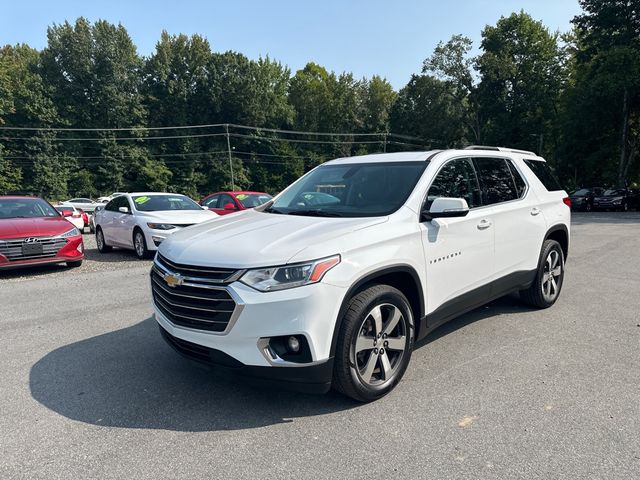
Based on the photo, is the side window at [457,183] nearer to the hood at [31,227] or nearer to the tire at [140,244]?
the hood at [31,227]

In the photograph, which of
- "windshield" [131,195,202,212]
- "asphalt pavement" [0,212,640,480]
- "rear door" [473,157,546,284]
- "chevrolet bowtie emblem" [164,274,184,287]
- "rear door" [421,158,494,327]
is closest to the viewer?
"asphalt pavement" [0,212,640,480]

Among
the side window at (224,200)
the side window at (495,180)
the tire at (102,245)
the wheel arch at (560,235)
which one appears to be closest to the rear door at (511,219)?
the side window at (495,180)

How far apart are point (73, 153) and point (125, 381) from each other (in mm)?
58065

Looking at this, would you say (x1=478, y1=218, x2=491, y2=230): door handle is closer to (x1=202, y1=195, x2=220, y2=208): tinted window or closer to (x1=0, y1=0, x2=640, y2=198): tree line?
(x1=202, y1=195, x2=220, y2=208): tinted window

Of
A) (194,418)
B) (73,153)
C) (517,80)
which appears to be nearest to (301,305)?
(194,418)

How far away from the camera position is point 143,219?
995 centimetres

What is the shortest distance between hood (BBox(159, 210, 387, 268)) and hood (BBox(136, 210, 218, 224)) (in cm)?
632

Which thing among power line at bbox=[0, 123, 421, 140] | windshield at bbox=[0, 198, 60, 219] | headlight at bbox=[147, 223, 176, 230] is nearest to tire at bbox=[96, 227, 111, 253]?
windshield at bbox=[0, 198, 60, 219]

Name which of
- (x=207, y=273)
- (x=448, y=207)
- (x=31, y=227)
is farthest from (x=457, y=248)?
(x=31, y=227)

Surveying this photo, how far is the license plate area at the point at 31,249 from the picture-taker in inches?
314

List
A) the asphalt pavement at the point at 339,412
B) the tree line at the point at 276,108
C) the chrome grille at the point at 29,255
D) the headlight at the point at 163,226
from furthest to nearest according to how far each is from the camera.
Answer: the tree line at the point at 276,108
the headlight at the point at 163,226
the chrome grille at the point at 29,255
the asphalt pavement at the point at 339,412

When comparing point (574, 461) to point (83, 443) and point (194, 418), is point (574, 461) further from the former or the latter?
point (83, 443)

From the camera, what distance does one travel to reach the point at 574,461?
2564mm

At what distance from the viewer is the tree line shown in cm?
3744
